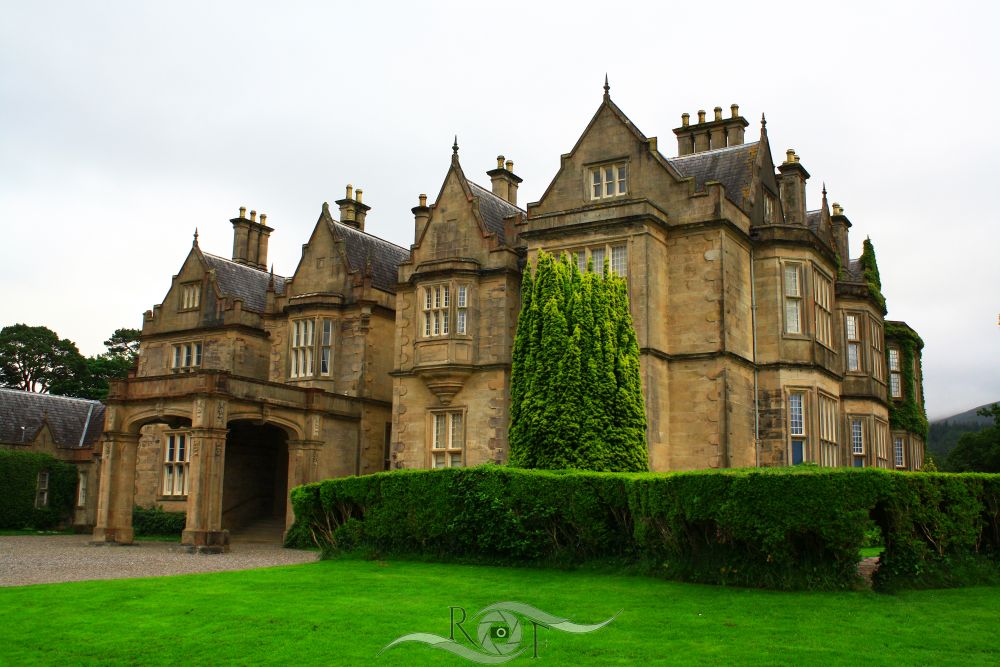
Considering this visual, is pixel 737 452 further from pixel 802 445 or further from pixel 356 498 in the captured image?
pixel 356 498

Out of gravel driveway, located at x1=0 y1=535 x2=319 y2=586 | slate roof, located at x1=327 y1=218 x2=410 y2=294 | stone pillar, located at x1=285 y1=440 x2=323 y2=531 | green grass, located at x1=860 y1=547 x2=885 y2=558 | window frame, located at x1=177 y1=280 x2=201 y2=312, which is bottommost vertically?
gravel driveway, located at x1=0 y1=535 x2=319 y2=586

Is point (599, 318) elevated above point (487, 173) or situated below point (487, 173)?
below

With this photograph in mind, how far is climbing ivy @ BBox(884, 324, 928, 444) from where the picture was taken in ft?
117

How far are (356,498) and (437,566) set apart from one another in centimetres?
378

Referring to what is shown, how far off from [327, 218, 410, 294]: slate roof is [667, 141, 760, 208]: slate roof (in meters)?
12.1

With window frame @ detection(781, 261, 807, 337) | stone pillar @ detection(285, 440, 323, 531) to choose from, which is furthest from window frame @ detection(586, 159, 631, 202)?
stone pillar @ detection(285, 440, 323, 531)

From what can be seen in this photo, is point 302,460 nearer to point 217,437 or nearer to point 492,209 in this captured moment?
point 217,437

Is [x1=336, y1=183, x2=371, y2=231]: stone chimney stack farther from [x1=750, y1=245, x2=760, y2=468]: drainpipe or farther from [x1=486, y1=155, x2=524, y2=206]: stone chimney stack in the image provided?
[x1=750, y1=245, x2=760, y2=468]: drainpipe

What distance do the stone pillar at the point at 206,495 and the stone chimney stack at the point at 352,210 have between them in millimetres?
16109

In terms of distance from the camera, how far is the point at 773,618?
1312 centimetres

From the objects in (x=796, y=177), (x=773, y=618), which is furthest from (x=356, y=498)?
(x=796, y=177)

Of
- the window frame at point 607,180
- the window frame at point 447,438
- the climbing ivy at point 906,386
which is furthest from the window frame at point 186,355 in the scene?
the climbing ivy at point 906,386

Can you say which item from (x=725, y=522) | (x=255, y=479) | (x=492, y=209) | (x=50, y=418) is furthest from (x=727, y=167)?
(x=50, y=418)

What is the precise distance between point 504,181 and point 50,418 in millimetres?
27455
